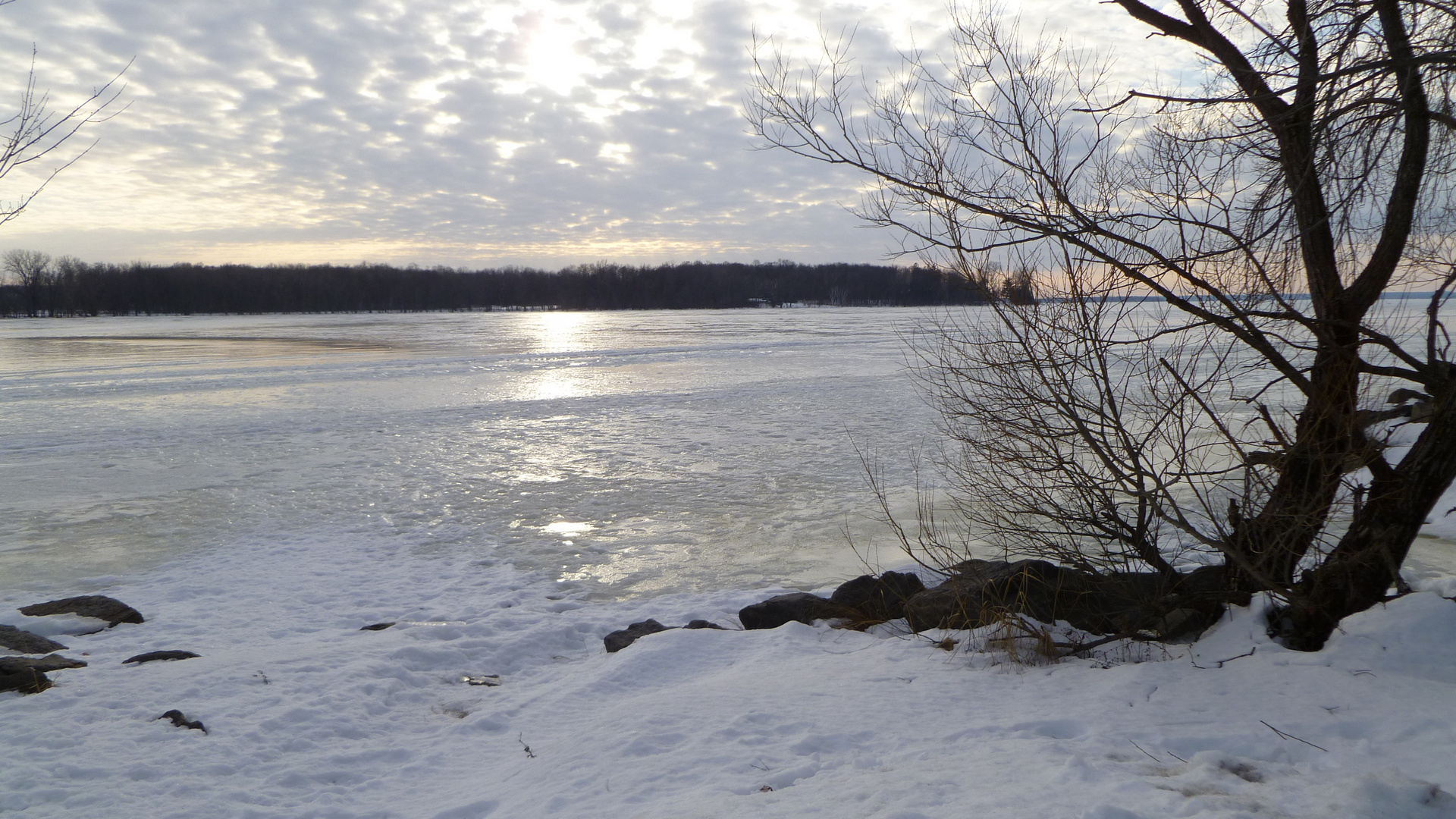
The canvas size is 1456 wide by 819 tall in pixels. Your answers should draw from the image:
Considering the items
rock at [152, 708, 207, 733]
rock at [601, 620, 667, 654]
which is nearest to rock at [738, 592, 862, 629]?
rock at [601, 620, 667, 654]

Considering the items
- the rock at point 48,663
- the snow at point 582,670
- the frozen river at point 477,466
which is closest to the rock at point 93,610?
the snow at point 582,670

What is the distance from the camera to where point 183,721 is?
4625 millimetres

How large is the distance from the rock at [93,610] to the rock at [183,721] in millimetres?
2491

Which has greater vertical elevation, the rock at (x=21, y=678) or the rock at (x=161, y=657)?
the rock at (x=21, y=678)

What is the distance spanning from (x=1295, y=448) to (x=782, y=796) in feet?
12.0

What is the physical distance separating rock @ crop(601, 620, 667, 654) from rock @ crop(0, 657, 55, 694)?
3409mm

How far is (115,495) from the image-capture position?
36.8ft

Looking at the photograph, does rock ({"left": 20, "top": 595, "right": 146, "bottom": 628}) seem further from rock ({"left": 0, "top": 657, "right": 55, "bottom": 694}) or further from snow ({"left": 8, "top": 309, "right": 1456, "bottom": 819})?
rock ({"left": 0, "top": 657, "right": 55, "bottom": 694})

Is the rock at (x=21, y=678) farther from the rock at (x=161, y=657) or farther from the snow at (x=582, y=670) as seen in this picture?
the rock at (x=161, y=657)

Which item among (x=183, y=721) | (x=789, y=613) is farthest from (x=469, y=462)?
(x=183, y=721)

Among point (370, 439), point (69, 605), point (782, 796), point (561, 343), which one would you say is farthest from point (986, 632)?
point (561, 343)

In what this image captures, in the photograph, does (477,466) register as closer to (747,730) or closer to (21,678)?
(21,678)

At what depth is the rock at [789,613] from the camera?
6.82m

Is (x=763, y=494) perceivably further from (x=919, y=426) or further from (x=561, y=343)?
(x=561, y=343)
